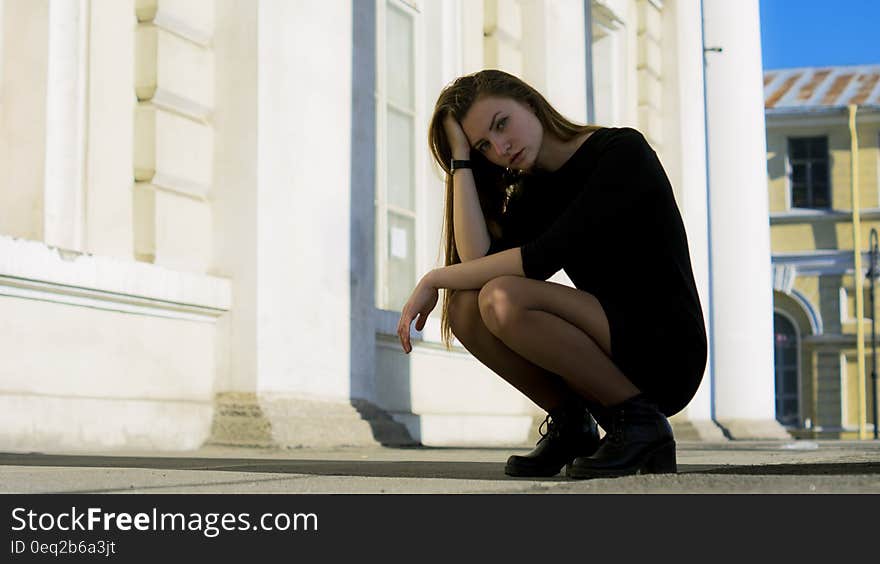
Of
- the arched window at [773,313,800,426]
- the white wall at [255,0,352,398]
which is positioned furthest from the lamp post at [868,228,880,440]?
the white wall at [255,0,352,398]

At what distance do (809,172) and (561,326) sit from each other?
25924 millimetres

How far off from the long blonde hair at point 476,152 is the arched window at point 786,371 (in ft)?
82.9

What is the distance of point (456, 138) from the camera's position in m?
3.29

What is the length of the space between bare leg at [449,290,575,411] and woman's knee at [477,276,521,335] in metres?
0.10

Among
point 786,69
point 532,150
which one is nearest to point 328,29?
point 532,150

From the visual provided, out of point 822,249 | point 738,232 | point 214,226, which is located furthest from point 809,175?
point 214,226

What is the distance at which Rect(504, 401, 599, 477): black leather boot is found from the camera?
3242 millimetres

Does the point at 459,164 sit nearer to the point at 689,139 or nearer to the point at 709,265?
the point at 689,139

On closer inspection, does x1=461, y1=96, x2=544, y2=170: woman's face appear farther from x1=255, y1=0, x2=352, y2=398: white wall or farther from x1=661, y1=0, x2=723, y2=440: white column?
x1=661, y1=0, x2=723, y2=440: white column

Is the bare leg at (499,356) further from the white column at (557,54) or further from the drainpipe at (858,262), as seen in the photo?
the drainpipe at (858,262)

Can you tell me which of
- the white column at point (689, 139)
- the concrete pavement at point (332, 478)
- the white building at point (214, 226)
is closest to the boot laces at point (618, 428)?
the concrete pavement at point (332, 478)

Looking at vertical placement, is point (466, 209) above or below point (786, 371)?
above

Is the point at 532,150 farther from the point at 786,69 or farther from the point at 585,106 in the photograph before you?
the point at 786,69

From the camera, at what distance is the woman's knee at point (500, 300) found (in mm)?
3031
